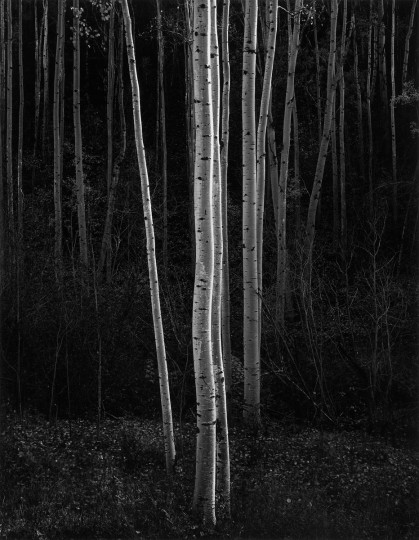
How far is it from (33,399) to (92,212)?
9.48m

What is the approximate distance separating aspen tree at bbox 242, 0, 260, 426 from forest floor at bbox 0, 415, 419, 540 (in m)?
0.66

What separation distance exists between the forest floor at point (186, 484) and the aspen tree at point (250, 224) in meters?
0.66

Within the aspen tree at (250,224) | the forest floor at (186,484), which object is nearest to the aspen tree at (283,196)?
the aspen tree at (250,224)

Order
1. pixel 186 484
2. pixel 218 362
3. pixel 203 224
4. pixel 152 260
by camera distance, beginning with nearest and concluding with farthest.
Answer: pixel 203 224 < pixel 218 362 < pixel 186 484 < pixel 152 260

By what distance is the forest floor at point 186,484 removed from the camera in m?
5.22

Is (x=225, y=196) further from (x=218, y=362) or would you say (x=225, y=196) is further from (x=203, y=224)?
(x=203, y=224)

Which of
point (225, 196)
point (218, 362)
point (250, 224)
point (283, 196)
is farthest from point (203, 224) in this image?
point (283, 196)

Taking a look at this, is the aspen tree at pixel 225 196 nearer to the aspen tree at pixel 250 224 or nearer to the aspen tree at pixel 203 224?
the aspen tree at pixel 250 224

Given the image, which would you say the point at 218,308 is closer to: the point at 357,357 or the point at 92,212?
the point at 357,357

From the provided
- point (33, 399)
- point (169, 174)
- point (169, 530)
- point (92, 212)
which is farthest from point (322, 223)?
point (169, 530)

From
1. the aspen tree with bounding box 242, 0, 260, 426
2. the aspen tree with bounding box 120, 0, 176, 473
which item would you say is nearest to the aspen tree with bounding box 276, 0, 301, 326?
the aspen tree with bounding box 242, 0, 260, 426

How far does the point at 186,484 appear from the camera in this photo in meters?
6.16

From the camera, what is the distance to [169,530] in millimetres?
4992

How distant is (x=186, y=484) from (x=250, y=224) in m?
3.29
